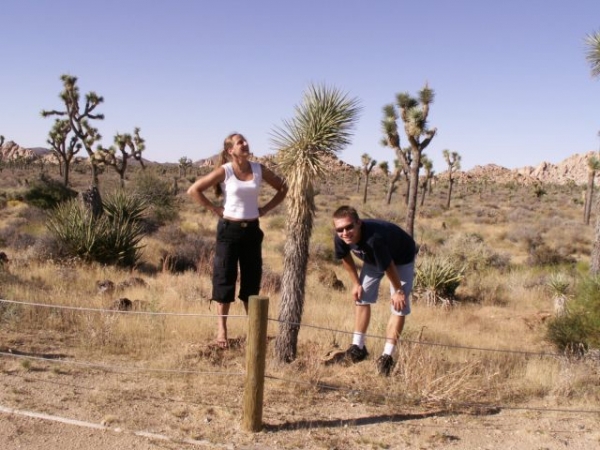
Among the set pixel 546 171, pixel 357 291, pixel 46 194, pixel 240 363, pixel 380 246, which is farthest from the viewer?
pixel 546 171

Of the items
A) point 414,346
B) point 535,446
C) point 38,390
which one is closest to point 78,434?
point 38,390

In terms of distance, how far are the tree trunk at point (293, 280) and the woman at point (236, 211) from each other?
0.33 m

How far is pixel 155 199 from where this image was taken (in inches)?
777

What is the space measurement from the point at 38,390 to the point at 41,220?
12.0 meters

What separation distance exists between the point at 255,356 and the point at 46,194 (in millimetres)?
18894

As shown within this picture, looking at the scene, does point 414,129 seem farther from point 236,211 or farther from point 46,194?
point 46,194

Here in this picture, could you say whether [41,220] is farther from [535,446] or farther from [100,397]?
[535,446]

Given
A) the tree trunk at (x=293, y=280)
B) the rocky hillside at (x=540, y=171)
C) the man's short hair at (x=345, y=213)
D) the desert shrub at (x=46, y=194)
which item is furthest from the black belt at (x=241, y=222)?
the rocky hillside at (x=540, y=171)

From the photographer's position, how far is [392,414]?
469 centimetres

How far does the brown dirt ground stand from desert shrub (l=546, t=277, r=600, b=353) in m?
1.52

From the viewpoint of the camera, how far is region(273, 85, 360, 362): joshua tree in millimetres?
5020

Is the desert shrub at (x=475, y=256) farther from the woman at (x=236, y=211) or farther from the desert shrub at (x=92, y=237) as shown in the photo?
the woman at (x=236, y=211)

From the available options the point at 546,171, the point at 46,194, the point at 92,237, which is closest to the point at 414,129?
the point at 92,237

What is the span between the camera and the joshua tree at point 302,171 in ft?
16.5
